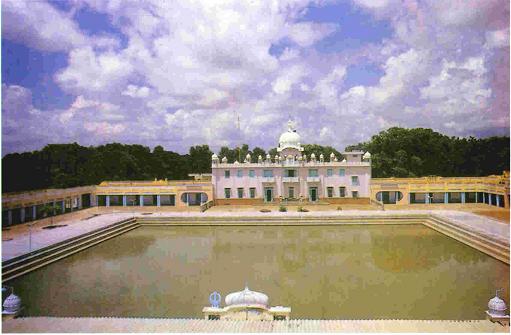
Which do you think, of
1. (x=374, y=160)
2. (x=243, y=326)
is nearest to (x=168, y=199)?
(x=374, y=160)

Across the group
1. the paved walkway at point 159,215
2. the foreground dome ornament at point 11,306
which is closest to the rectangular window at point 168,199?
the paved walkway at point 159,215

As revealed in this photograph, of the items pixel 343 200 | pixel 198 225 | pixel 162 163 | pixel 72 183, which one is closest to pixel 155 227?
pixel 198 225

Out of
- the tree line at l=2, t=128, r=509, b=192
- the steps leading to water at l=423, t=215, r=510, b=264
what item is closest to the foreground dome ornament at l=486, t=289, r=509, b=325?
the steps leading to water at l=423, t=215, r=510, b=264

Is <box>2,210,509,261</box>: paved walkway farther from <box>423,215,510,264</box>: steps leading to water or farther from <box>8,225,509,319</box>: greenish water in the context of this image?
<box>8,225,509,319</box>: greenish water

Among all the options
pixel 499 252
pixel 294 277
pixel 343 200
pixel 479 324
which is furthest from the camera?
pixel 343 200

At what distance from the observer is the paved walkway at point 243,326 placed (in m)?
8.02

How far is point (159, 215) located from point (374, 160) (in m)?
21.1

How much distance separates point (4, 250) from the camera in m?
14.2

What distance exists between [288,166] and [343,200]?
13.7ft

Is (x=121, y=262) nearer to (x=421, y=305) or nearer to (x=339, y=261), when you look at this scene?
(x=339, y=261)

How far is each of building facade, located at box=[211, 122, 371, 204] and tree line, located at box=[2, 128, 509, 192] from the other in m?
9.87

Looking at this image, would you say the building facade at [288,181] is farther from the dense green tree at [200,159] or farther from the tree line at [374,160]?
the dense green tree at [200,159]

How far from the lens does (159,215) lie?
2291 cm

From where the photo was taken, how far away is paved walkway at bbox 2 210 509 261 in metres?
15.2
